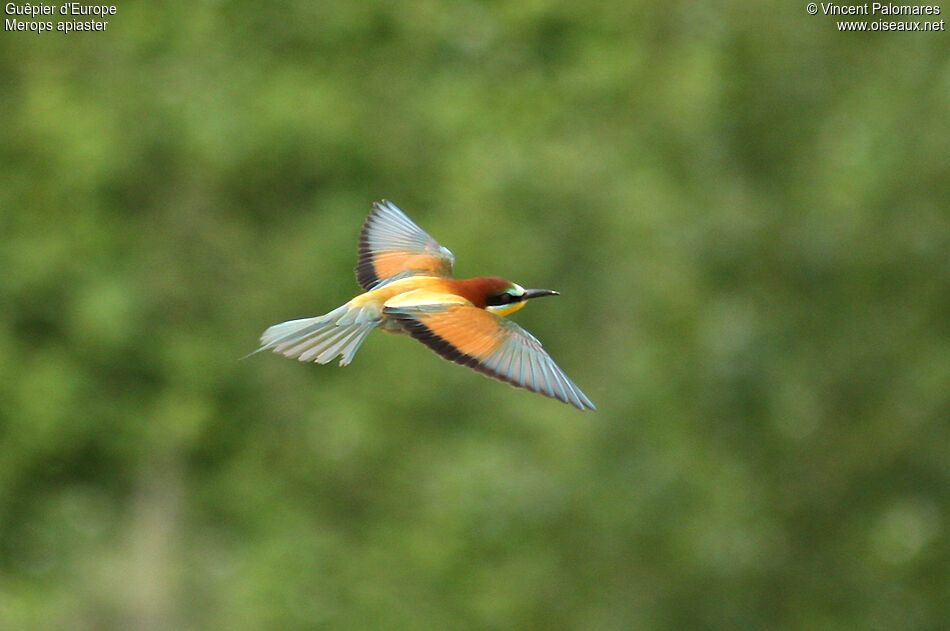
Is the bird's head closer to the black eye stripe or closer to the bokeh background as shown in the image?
the black eye stripe

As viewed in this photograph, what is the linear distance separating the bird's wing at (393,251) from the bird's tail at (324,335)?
0.43m

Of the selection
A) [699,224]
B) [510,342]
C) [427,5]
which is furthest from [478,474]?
[427,5]

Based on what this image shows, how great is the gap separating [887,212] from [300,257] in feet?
33.9

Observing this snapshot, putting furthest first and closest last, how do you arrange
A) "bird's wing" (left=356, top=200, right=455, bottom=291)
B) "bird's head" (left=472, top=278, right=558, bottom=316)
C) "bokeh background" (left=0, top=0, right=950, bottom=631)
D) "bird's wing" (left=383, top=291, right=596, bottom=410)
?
1. "bokeh background" (left=0, top=0, right=950, bottom=631)
2. "bird's wing" (left=356, top=200, right=455, bottom=291)
3. "bird's head" (left=472, top=278, right=558, bottom=316)
4. "bird's wing" (left=383, top=291, right=596, bottom=410)

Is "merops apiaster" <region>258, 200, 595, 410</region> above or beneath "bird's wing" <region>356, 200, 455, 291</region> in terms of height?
beneath

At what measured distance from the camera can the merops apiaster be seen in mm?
4199

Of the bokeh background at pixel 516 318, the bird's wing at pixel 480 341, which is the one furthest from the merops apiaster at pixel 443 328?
the bokeh background at pixel 516 318

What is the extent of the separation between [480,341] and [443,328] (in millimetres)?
103

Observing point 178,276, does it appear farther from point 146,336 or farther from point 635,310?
point 635,310

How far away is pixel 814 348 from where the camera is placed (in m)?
8.88

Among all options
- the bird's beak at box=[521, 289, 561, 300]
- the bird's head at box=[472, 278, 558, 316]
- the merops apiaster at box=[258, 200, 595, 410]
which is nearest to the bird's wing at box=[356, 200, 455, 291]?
the merops apiaster at box=[258, 200, 595, 410]

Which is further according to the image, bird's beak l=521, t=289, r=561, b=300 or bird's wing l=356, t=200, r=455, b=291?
bird's wing l=356, t=200, r=455, b=291

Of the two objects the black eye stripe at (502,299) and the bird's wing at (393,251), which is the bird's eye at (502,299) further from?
the bird's wing at (393,251)

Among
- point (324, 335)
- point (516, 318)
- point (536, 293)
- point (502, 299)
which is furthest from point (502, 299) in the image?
point (516, 318)
